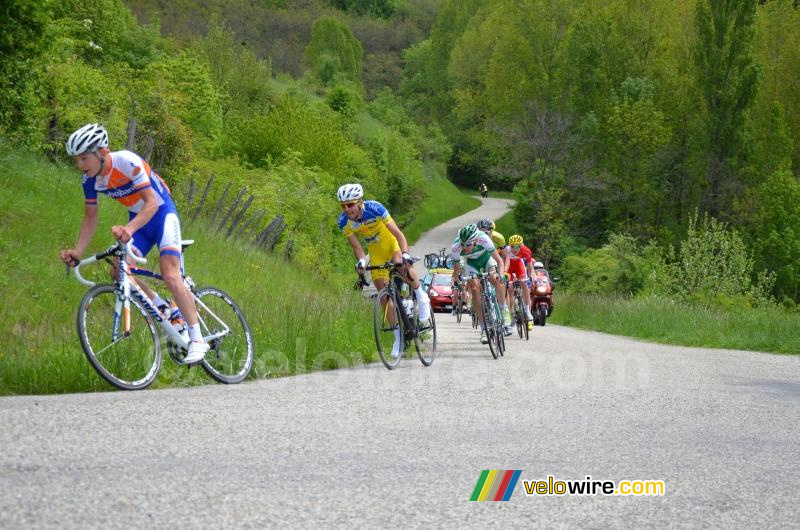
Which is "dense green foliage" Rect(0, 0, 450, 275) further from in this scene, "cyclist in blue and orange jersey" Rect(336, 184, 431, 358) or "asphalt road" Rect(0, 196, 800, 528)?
"asphalt road" Rect(0, 196, 800, 528)

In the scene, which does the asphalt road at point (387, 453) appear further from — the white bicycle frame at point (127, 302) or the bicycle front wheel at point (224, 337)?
the white bicycle frame at point (127, 302)

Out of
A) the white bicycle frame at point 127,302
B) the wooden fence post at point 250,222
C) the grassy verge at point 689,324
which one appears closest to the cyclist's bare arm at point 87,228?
the white bicycle frame at point 127,302

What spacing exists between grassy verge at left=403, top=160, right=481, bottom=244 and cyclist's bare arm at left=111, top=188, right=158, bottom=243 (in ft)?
216

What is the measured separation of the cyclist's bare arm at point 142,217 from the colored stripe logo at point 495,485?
3827 millimetres

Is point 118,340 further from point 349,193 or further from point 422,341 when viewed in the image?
point 422,341

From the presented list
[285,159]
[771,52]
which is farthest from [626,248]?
[771,52]

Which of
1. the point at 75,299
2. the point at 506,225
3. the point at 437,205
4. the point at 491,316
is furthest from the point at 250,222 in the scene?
the point at 437,205

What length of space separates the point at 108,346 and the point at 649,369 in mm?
6990

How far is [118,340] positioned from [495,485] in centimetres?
Answer: 393

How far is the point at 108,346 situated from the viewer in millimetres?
8156

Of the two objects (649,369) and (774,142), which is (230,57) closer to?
(774,142)

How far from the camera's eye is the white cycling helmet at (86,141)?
318 inches

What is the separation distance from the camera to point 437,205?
3509 inches

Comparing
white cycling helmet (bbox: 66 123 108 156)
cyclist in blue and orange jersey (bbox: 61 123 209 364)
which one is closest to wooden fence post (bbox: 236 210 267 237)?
cyclist in blue and orange jersey (bbox: 61 123 209 364)
